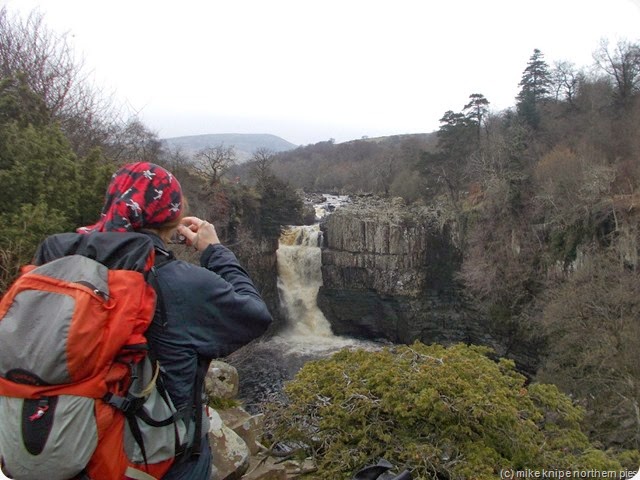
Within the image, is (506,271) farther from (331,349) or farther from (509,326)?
(331,349)

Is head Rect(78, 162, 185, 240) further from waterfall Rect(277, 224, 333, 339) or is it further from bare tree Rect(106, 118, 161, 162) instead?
waterfall Rect(277, 224, 333, 339)

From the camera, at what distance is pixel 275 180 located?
1063 inches

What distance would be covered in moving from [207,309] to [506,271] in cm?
2085

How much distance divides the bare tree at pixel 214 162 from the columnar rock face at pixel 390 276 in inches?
258

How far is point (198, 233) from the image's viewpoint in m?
1.83

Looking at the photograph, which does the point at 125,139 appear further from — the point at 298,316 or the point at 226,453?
the point at 298,316

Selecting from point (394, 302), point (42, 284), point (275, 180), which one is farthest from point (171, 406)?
point (275, 180)

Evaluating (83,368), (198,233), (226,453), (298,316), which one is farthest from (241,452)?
(298,316)

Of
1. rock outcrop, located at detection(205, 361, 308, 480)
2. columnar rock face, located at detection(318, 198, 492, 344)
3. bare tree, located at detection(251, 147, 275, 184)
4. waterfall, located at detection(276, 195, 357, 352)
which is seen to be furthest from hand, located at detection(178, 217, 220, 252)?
bare tree, located at detection(251, 147, 275, 184)

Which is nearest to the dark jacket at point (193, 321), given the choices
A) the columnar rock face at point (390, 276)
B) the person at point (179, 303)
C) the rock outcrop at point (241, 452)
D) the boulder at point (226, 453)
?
the person at point (179, 303)

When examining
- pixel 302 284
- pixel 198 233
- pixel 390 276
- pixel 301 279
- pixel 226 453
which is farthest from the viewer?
pixel 301 279

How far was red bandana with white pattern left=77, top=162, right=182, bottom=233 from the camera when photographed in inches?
59.4

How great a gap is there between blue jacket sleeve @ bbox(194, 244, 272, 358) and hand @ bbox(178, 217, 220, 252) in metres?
0.26

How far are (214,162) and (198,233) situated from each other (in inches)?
893
